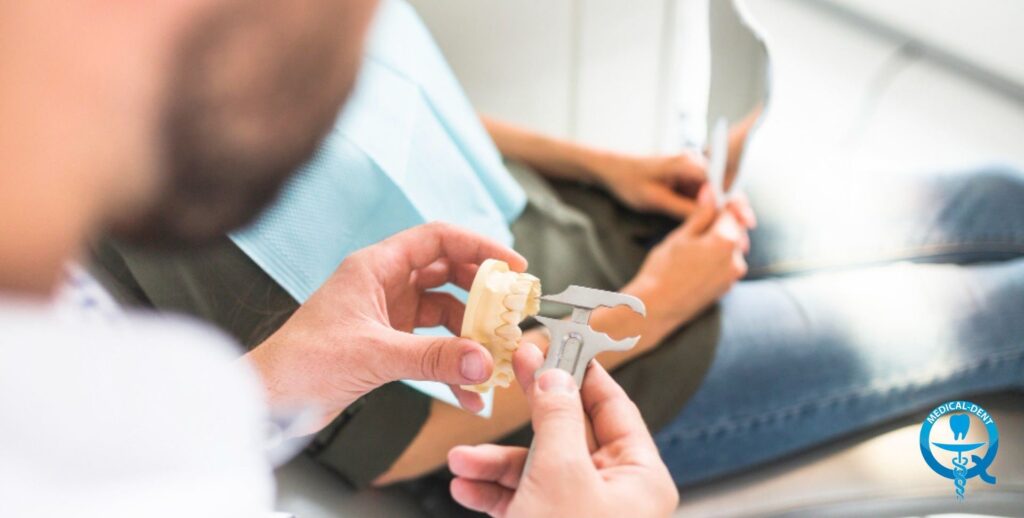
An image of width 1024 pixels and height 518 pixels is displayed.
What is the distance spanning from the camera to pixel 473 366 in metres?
0.36

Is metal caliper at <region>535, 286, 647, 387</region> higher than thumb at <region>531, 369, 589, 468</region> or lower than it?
higher

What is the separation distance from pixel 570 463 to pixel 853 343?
32 centimetres

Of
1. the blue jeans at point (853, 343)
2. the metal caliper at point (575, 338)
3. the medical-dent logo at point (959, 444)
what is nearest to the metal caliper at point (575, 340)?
the metal caliper at point (575, 338)

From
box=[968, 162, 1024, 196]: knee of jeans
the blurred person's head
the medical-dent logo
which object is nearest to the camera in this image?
the blurred person's head

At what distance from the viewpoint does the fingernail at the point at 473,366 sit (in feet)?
1.19

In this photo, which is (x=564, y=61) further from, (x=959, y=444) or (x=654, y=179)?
(x=959, y=444)

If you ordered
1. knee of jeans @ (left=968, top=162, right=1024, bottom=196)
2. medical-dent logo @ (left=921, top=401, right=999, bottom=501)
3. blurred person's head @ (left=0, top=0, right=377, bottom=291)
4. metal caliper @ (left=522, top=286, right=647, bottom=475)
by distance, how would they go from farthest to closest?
knee of jeans @ (left=968, top=162, right=1024, bottom=196) → medical-dent logo @ (left=921, top=401, right=999, bottom=501) → metal caliper @ (left=522, top=286, right=647, bottom=475) → blurred person's head @ (left=0, top=0, right=377, bottom=291)

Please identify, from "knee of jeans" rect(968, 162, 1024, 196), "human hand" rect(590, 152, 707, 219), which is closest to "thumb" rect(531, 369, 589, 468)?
"human hand" rect(590, 152, 707, 219)

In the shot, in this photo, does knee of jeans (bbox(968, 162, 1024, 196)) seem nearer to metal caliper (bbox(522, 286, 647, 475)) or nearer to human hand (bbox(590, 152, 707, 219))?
human hand (bbox(590, 152, 707, 219))

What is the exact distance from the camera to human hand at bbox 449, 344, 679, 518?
1.18 ft

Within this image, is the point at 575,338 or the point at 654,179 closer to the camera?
the point at 575,338

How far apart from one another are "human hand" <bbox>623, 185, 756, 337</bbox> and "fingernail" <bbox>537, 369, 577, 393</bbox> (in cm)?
10

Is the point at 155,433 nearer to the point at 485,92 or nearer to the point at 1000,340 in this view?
the point at 485,92

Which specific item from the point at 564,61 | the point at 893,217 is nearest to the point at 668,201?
the point at 564,61
